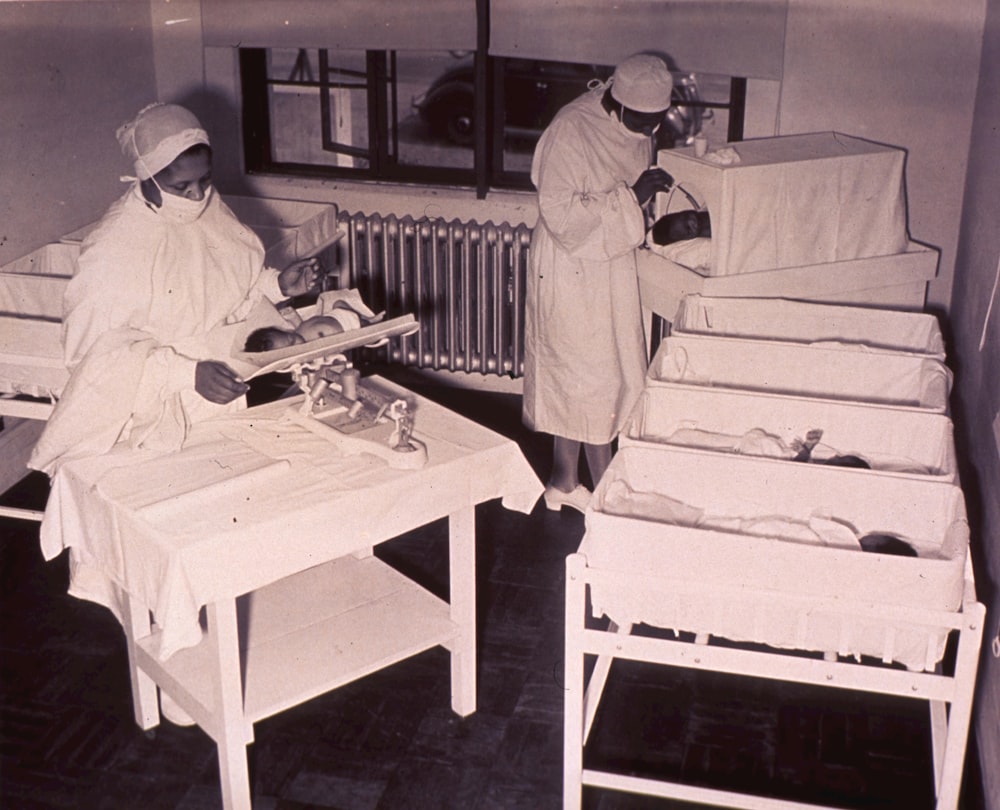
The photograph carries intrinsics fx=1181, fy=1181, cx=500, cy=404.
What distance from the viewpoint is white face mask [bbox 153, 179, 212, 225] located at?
3197 millimetres

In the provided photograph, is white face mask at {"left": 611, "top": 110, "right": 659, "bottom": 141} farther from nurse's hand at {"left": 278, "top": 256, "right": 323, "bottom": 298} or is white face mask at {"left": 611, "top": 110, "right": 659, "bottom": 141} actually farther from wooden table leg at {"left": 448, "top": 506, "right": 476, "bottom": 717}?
wooden table leg at {"left": 448, "top": 506, "right": 476, "bottom": 717}

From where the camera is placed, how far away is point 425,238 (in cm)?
595

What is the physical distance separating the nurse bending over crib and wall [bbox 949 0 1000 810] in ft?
7.46

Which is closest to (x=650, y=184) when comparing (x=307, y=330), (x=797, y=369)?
(x=797, y=369)

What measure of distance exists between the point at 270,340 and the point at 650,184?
189cm

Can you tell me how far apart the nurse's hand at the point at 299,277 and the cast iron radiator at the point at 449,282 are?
2.24 metres

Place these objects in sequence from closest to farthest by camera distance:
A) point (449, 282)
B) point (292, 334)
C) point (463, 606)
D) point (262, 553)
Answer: point (262, 553)
point (292, 334)
point (463, 606)
point (449, 282)

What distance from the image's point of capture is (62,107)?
5.18 m

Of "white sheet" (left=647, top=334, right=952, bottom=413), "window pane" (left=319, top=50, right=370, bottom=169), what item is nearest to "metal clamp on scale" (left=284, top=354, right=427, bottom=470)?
"white sheet" (left=647, top=334, right=952, bottom=413)

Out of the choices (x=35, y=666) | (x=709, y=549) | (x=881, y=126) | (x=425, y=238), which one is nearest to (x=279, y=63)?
(x=425, y=238)

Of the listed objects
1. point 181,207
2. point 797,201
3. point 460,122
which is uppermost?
point 181,207

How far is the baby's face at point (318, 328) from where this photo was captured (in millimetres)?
3305

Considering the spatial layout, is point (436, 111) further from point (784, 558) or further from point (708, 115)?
point (784, 558)

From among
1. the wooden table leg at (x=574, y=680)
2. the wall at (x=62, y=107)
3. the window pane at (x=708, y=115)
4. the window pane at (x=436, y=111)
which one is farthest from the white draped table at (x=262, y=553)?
the window pane at (x=708, y=115)
